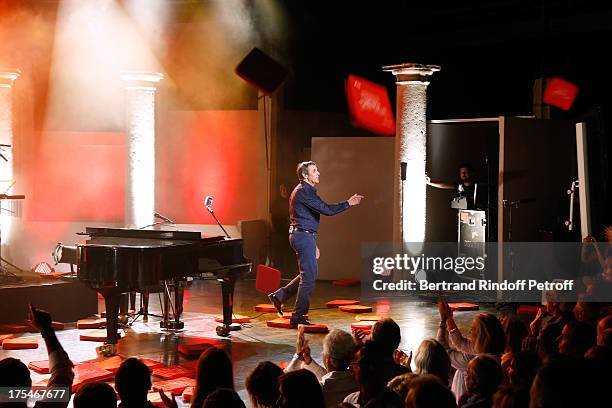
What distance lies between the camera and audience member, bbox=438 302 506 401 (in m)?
5.05

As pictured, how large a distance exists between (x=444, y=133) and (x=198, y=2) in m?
4.68

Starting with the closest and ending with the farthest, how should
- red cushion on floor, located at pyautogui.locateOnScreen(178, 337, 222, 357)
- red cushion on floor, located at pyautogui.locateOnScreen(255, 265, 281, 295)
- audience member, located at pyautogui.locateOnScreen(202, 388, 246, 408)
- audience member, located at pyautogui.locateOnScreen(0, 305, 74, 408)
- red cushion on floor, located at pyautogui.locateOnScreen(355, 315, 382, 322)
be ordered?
audience member, located at pyautogui.locateOnScreen(202, 388, 246, 408) < audience member, located at pyautogui.locateOnScreen(0, 305, 74, 408) < red cushion on floor, located at pyautogui.locateOnScreen(178, 337, 222, 357) < red cushion on floor, located at pyautogui.locateOnScreen(355, 315, 382, 322) < red cushion on floor, located at pyautogui.locateOnScreen(255, 265, 281, 295)

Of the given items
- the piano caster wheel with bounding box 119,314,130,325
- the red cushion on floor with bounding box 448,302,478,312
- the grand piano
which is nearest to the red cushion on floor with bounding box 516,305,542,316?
the red cushion on floor with bounding box 448,302,478,312

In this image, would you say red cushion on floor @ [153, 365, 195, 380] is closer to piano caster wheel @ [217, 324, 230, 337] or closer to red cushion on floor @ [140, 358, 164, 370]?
red cushion on floor @ [140, 358, 164, 370]

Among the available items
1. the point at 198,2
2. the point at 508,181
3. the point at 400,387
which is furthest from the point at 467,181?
the point at 400,387

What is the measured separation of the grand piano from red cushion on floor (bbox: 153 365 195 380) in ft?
3.01

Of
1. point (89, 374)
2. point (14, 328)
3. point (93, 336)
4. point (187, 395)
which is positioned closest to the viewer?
point (187, 395)

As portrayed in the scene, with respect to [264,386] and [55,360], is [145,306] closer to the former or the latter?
[55,360]

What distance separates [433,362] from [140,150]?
362 inches

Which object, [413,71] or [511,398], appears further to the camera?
[413,71]

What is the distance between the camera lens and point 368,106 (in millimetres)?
13117

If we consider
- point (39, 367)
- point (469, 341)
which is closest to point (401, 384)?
point (469, 341)

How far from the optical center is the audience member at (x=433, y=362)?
4.66 m

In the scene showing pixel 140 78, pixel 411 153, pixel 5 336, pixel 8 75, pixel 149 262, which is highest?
pixel 8 75
